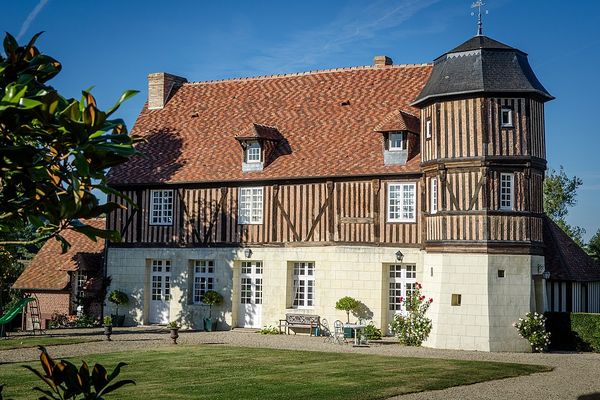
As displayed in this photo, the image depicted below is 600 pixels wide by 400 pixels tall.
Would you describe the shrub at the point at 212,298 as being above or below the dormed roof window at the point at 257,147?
below

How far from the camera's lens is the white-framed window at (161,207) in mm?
26750

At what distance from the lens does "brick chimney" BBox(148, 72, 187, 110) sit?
29.5 meters

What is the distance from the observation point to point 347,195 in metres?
23.8

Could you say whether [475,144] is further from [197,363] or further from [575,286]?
[197,363]

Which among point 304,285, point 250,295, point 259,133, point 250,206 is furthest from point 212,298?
point 259,133

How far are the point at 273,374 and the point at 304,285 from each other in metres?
10.00

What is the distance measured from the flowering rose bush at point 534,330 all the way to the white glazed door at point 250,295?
858cm

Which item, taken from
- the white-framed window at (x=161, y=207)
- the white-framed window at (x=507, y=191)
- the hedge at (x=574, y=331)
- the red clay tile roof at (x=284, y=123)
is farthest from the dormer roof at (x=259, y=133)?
the hedge at (x=574, y=331)

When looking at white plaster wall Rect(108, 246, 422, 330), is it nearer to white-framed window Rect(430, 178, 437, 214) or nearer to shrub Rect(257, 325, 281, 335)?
shrub Rect(257, 325, 281, 335)

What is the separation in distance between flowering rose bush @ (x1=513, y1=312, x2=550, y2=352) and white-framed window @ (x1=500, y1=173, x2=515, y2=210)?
9.40 feet

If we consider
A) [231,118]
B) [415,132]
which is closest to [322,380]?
[415,132]

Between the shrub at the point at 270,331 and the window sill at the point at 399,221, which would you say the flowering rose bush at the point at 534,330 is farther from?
the shrub at the point at 270,331

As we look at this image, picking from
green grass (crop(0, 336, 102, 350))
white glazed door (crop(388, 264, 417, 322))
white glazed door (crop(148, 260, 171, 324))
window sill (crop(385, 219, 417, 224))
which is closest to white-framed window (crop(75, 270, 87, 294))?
white glazed door (crop(148, 260, 171, 324))

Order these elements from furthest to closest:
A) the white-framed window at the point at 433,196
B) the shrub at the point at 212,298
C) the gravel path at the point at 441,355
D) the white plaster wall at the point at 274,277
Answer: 1. the shrub at the point at 212,298
2. the white plaster wall at the point at 274,277
3. the white-framed window at the point at 433,196
4. the gravel path at the point at 441,355
